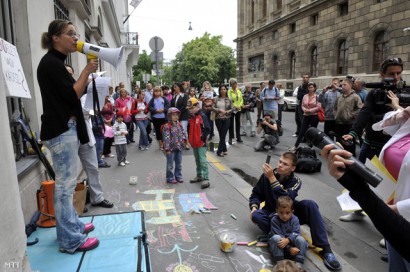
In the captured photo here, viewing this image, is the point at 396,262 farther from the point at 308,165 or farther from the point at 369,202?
the point at 308,165

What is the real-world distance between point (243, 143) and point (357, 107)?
3.99 meters

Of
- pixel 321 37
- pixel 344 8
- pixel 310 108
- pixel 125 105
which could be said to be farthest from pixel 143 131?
→ pixel 321 37

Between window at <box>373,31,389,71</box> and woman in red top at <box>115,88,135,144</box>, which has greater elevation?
window at <box>373,31,389,71</box>

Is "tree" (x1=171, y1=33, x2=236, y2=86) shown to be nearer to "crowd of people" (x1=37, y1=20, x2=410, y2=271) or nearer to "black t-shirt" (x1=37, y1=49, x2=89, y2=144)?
"crowd of people" (x1=37, y1=20, x2=410, y2=271)

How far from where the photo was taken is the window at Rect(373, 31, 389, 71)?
2017 centimetres

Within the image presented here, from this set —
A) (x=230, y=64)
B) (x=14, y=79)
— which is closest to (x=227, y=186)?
(x=14, y=79)

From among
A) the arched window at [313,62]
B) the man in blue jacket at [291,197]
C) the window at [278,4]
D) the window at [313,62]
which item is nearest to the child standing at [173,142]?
the man in blue jacket at [291,197]

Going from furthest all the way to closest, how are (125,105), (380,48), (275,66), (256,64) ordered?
(256,64)
(275,66)
(380,48)
(125,105)

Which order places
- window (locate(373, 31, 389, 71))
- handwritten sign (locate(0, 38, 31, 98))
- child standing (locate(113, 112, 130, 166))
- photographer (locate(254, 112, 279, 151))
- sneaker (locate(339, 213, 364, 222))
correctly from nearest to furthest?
handwritten sign (locate(0, 38, 31, 98)), sneaker (locate(339, 213, 364, 222)), child standing (locate(113, 112, 130, 166)), photographer (locate(254, 112, 279, 151)), window (locate(373, 31, 389, 71))

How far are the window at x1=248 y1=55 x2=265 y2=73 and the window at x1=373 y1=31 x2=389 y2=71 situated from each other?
684 inches

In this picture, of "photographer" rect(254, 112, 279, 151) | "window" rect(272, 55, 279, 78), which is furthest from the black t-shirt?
"window" rect(272, 55, 279, 78)

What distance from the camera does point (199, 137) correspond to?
5871mm

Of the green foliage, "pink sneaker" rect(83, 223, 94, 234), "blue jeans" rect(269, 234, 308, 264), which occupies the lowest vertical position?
"blue jeans" rect(269, 234, 308, 264)

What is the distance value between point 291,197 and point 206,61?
2092 inches
